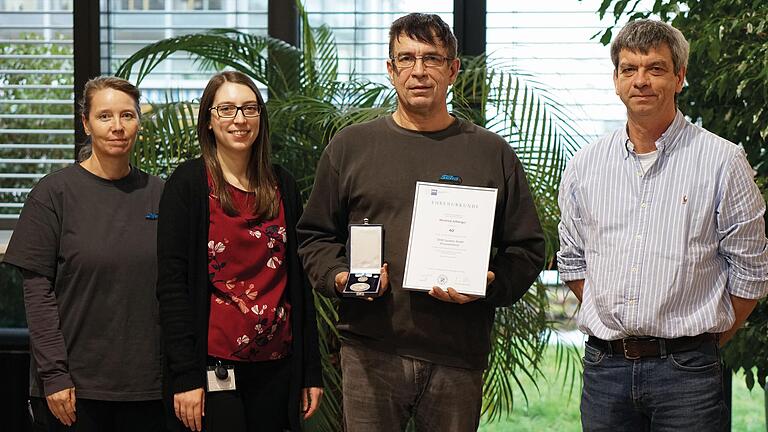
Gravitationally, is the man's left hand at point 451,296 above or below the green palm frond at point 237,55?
below

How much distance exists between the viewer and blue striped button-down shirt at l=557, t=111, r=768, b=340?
212 centimetres

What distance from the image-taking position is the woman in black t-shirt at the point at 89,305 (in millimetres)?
2504

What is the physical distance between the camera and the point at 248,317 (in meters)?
2.32

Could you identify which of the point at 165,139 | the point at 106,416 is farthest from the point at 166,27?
the point at 106,416

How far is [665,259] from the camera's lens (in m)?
2.13

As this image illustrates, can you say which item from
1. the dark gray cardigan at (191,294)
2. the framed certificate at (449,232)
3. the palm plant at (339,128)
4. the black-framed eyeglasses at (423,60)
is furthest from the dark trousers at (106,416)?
the black-framed eyeglasses at (423,60)

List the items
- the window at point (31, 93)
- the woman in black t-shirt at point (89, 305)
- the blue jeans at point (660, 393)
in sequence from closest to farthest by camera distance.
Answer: the blue jeans at point (660, 393), the woman in black t-shirt at point (89, 305), the window at point (31, 93)

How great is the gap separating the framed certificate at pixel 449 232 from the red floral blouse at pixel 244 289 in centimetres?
37

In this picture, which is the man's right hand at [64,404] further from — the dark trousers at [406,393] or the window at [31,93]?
Result: the window at [31,93]

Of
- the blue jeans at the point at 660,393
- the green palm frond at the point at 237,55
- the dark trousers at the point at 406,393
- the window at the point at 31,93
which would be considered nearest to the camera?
the blue jeans at the point at 660,393

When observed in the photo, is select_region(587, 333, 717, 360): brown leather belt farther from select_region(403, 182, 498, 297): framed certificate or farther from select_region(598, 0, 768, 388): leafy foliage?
select_region(598, 0, 768, 388): leafy foliage

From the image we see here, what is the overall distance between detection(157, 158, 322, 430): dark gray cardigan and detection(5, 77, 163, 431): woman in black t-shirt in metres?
0.20

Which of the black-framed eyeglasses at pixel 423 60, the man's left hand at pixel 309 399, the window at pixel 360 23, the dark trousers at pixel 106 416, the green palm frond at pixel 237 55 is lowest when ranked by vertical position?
the dark trousers at pixel 106 416

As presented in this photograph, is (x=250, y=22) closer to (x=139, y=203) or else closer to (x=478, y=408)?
(x=139, y=203)
